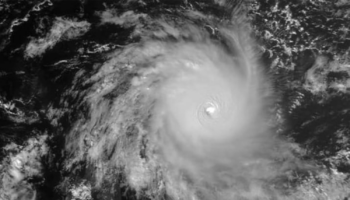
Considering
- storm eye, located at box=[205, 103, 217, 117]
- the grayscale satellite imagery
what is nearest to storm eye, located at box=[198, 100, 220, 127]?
storm eye, located at box=[205, 103, 217, 117]

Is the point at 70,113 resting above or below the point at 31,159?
above

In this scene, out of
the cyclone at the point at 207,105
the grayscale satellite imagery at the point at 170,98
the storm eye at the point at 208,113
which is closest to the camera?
the grayscale satellite imagery at the point at 170,98

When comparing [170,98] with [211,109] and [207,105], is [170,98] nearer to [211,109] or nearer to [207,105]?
[207,105]

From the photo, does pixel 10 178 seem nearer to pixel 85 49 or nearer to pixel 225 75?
pixel 85 49

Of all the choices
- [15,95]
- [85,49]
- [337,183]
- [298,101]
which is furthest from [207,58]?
[15,95]

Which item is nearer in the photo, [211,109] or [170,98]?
[170,98]

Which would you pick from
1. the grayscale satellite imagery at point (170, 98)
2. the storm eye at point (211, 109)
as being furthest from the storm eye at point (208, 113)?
the grayscale satellite imagery at point (170, 98)

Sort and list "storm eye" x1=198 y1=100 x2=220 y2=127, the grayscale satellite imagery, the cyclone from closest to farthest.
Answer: the grayscale satellite imagery
the cyclone
"storm eye" x1=198 y1=100 x2=220 y2=127

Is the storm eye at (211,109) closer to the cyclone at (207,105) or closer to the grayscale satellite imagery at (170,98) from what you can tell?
the cyclone at (207,105)

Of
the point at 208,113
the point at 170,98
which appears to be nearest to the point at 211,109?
the point at 208,113

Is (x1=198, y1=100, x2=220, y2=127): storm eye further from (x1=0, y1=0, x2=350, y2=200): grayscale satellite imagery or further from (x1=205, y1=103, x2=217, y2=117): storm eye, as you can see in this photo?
(x1=0, y1=0, x2=350, y2=200): grayscale satellite imagery

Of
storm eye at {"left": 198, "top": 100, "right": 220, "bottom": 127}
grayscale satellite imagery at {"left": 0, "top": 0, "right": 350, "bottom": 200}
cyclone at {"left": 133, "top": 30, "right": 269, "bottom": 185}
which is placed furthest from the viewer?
storm eye at {"left": 198, "top": 100, "right": 220, "bottom": 127}
